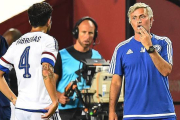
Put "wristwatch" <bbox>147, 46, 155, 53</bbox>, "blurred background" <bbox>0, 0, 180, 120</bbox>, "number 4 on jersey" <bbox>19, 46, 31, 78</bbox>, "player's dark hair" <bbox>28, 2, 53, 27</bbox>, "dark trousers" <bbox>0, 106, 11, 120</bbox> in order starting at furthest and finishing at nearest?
"blurred background" <bbox>0, 0, 180, 120</bbox> → "dark trousers" <bbox>0, 106, 11, 120</bbox> → "player's dark hair" <bbox>28, 2, 53, 27</bbox> → "number 4 on jersey" <bbox>19, 46, 31, 78</bbox> → "wristwatch" <bbox>147, 46, 155, 53</bbox>

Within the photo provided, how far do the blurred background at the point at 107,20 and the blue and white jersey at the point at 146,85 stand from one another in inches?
73.2

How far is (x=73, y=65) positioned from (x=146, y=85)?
120 cm

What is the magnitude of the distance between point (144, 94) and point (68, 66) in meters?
1.21

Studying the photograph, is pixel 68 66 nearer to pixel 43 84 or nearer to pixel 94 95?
pixel 94 95

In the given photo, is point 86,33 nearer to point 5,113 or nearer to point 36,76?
point 5,113

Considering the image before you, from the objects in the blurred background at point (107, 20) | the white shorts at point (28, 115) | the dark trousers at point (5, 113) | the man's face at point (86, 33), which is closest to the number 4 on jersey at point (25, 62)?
the white shorts at point (28, 115)

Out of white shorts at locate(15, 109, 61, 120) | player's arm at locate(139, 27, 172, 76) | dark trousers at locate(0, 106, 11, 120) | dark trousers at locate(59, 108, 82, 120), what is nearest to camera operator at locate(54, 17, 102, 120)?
dark trousers at locate(59, 108, 82, 120)

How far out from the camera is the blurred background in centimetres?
505

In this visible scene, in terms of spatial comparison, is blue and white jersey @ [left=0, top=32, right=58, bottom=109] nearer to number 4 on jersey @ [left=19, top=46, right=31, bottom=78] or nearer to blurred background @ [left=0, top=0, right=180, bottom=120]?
number 4 on jersey @ [left=19, top=46, right=31, bottom=78]

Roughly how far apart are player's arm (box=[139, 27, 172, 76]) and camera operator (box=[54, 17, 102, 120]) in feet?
3.71

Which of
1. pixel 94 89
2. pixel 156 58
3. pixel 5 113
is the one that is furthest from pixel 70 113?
pixel 156 58

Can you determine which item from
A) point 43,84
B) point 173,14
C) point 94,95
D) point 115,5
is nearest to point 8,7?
point 115,5

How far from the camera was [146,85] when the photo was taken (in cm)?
307

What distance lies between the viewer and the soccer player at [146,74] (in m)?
3.04
